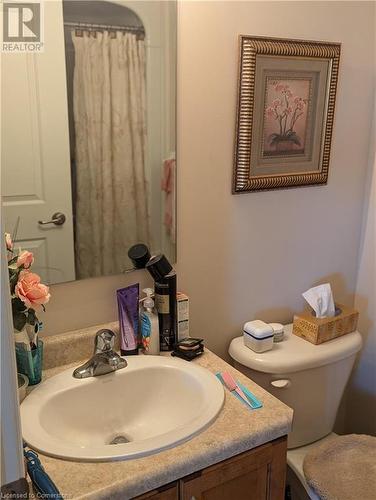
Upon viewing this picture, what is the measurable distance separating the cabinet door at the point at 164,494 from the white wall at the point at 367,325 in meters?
1.12

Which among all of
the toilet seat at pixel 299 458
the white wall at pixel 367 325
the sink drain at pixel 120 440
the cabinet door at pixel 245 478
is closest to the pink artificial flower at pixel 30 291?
the sink drain at pixel 120 440

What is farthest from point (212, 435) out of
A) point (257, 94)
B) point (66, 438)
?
point (257, 94)

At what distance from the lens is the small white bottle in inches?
50.9

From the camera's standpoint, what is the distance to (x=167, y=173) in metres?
1.33

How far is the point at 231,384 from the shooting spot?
117 cm

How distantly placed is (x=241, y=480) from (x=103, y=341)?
0.45 metres

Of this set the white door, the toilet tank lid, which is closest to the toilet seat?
the toilet tank lid

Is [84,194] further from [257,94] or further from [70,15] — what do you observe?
[257,94]

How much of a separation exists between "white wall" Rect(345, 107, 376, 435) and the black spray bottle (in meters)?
0.85

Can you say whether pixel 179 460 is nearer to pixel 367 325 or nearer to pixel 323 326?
pixel 323 326

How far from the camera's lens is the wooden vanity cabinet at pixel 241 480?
0.96 m

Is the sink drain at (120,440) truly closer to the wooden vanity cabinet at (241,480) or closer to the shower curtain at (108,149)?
the wooden vanity cabinet at (241,480)

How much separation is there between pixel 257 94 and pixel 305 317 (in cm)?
70

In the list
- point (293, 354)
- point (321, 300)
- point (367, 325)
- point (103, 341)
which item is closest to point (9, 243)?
point (103, 341)
